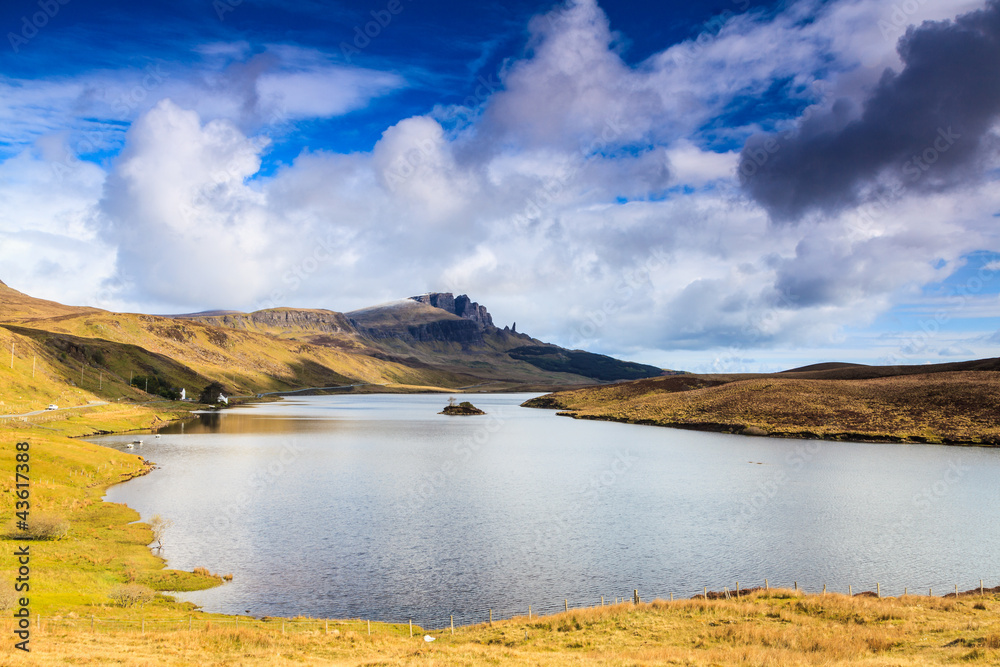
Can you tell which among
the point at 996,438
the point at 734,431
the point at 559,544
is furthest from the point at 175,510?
the point at 996,438

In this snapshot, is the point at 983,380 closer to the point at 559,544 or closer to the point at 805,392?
the point at 805,392

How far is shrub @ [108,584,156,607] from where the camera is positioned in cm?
3542

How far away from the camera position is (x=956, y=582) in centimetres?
3869

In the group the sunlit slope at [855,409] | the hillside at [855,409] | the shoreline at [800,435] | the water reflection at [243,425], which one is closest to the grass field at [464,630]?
the water reflection at [243,425]

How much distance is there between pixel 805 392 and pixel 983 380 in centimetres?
3968

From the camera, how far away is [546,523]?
5409cm

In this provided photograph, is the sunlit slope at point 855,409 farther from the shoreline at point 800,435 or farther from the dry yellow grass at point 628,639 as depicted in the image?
the dry yellow grass at point 628,639

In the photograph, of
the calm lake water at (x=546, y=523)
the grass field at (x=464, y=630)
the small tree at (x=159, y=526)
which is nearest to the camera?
the grass field at (x=464, y=630)

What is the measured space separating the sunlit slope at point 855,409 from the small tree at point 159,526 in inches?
4957

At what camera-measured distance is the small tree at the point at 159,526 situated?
161 ft

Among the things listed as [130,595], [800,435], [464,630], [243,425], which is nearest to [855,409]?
[800,435]

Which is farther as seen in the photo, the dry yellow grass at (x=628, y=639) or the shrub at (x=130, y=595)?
the shrub at (x=130, y=595)

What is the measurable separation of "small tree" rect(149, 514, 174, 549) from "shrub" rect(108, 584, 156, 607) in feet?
37.5

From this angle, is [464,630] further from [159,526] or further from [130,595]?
[159,526]
